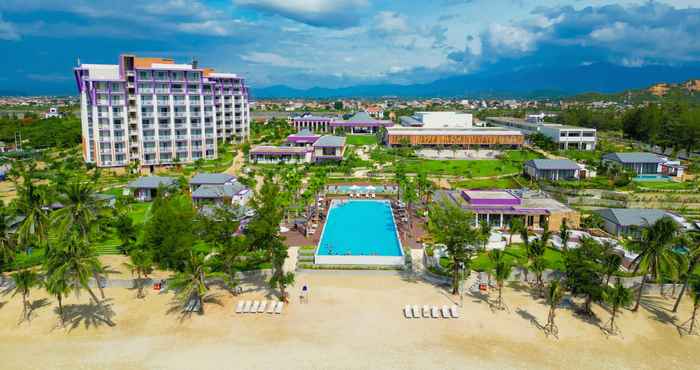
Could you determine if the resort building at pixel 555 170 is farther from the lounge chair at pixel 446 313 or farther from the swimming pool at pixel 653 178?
the lounge chair at pixel 446 313

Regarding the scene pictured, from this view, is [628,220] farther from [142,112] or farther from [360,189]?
[142,112]

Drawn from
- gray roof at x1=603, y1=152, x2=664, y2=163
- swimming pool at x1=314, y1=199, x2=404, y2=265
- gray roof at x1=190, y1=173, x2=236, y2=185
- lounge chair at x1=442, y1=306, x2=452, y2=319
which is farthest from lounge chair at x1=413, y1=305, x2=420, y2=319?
gray roof at x1=603, y1=152, x2=664, y2=163

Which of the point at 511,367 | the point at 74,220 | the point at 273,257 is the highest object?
the point at 74,220

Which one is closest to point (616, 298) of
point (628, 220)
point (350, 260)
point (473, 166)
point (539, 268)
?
point (539, 268)

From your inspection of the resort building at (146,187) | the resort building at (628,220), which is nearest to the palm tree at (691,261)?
the resort building at (628,220)

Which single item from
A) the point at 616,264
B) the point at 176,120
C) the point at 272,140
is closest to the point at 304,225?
the point at 616,264

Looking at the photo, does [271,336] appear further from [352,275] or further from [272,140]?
[272,140]
